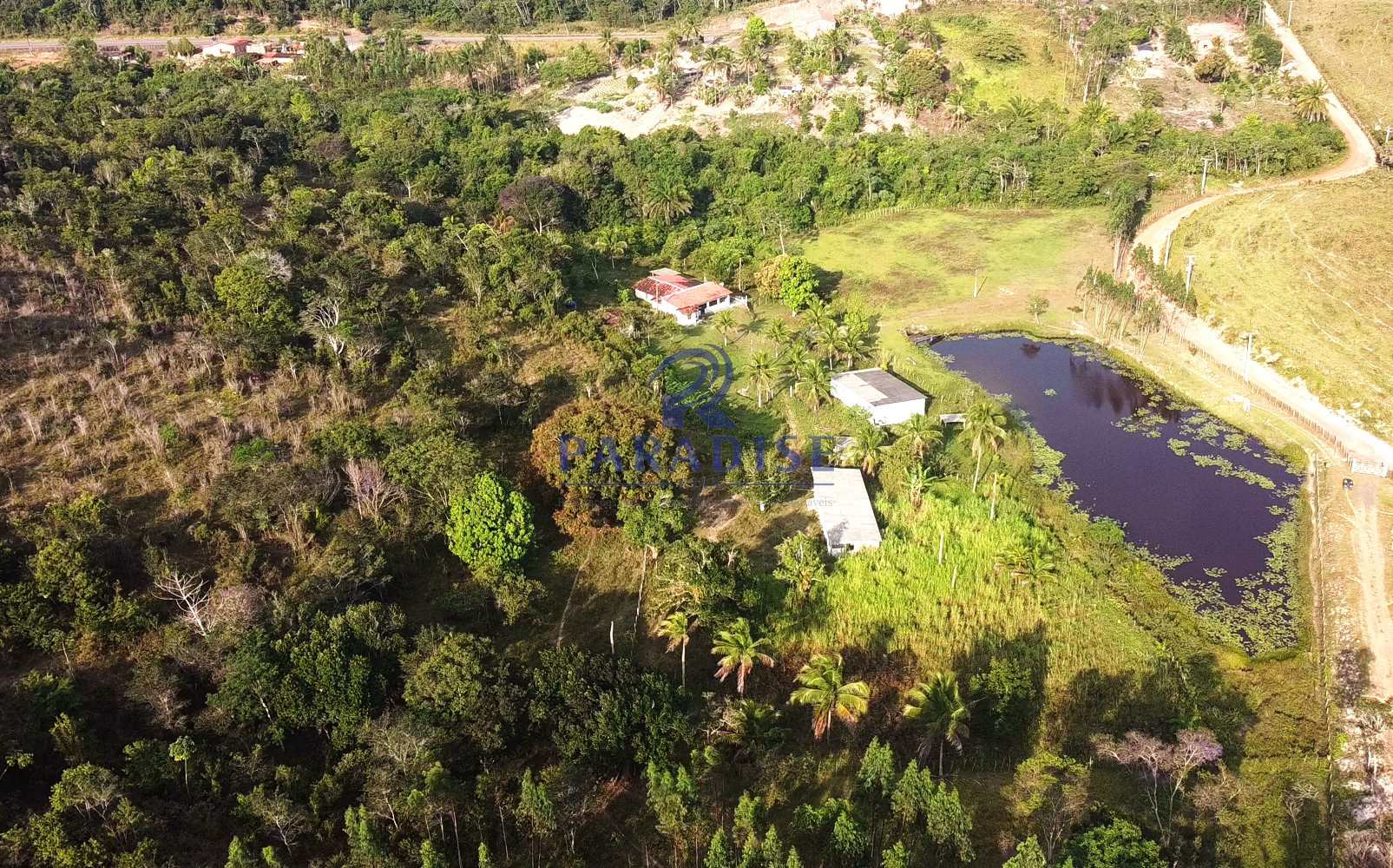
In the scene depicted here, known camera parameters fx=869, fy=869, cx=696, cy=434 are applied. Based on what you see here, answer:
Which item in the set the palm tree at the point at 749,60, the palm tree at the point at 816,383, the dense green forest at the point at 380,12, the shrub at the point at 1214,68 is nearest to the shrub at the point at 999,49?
the dense green forest at the point at 380,12

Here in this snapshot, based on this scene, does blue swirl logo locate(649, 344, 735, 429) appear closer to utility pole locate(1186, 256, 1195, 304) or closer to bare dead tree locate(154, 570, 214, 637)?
bare dead tree locate(154, 570, 214, 637)

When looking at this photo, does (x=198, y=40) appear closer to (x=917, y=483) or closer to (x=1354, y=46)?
(x=917, y=483)

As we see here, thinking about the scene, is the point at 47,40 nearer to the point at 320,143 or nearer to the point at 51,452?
the point at 320,143

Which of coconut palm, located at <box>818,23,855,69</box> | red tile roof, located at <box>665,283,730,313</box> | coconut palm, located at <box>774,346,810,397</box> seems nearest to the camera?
coconut palm, located at <box>774,346,810,397</box>

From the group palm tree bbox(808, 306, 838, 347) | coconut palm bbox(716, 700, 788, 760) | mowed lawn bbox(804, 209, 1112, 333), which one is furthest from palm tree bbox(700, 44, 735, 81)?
coconut palm bbox(716, 700, 788, 760)

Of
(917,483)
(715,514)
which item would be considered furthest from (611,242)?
(917,483)

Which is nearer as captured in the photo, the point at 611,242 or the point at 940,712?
the point at 940,712
